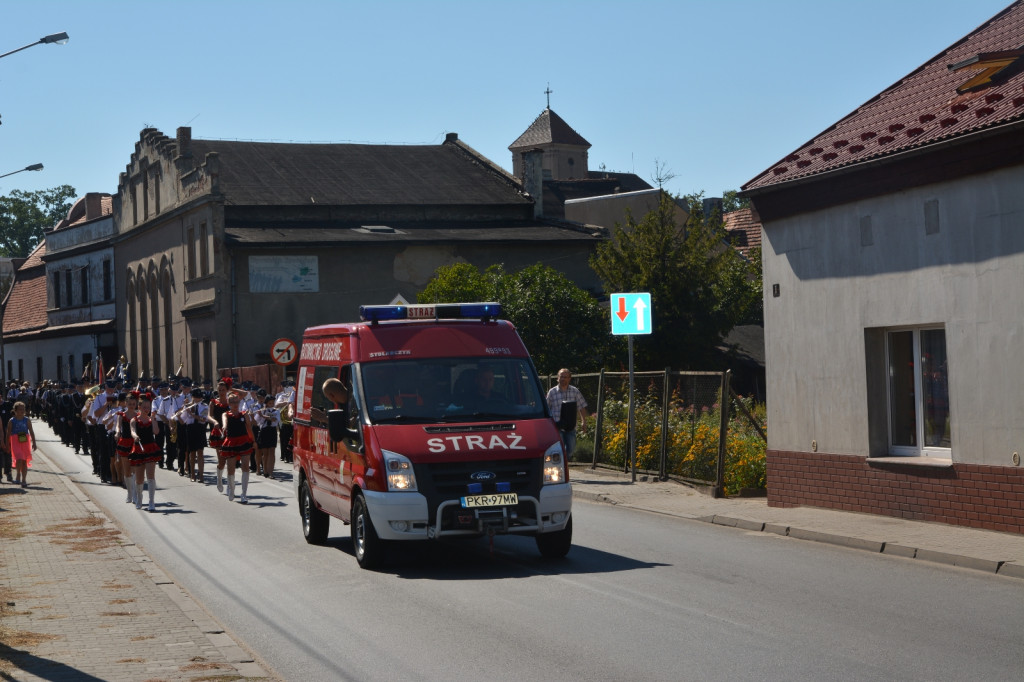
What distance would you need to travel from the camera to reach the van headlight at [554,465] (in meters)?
12.3

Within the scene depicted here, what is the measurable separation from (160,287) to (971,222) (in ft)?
153

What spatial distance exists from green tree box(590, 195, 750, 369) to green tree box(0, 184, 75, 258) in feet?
270

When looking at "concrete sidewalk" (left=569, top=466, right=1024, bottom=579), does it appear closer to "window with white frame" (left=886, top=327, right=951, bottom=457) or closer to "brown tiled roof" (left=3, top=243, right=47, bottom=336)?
"window with white frame" (left=886, top=327, right=951, bottom=457)

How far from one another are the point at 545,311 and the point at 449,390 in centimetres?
2348

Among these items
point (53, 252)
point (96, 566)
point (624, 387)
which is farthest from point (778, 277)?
point (53, 252)

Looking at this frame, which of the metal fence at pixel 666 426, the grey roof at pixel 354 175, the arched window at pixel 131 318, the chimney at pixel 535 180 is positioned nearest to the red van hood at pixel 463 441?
the metal fence at pixel 666 426

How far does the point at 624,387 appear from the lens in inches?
957

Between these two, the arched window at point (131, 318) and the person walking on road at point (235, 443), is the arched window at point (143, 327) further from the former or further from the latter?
the person walking on road at point (235, 443)

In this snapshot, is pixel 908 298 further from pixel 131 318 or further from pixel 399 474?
pixel 131 318

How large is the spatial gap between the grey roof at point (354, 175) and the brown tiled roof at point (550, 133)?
127 feet

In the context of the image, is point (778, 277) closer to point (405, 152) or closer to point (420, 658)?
point (420, 658)

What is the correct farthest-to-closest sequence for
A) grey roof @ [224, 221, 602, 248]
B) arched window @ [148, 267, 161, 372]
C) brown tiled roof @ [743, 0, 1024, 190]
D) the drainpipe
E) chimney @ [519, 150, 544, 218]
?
1. arched window @ [148, 267, 161, 372]
2. chimney @ [519, 150, 544, 218]
3. grey roof @ [224, 221, 602, 248]
4. the drainpipe
5. brown tiled roof @ [743, 0, 1024, 190]

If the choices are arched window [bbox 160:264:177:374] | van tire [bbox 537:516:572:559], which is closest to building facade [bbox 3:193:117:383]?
arched window [bbox 160:264:177:374]

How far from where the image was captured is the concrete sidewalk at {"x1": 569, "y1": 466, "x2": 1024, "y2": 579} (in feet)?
39.3
